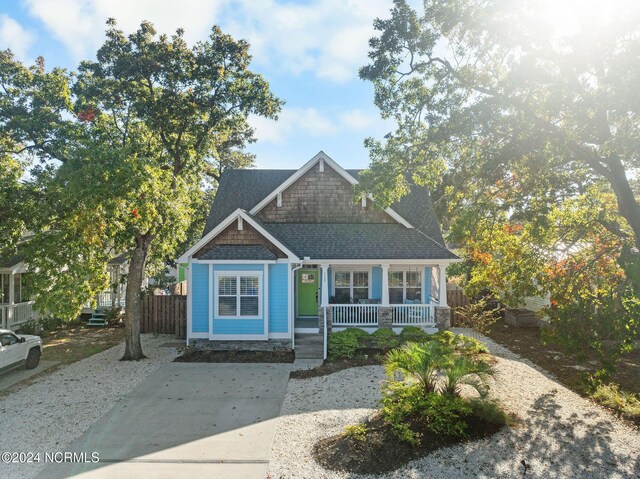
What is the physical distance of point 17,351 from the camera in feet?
42.0

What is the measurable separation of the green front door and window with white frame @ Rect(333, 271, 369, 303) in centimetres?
92

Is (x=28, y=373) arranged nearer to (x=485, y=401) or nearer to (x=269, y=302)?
(x=269, y=302)

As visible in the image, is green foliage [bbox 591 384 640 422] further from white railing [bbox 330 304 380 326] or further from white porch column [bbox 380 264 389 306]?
white railing [bbox 330 304 380 326]

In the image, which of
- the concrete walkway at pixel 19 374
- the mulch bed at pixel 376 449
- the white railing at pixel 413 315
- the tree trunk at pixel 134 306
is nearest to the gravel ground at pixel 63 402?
the tree trunk at pixel 134 306

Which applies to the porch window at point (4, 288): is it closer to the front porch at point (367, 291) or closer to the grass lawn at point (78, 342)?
the grass lawn at point (78, 342)

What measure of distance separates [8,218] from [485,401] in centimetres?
1340

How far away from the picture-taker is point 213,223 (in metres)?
18.9

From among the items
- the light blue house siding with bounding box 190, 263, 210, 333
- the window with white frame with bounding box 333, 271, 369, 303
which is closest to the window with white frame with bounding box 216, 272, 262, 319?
the light blue house siding with bounding box 190, 263, 210, 333

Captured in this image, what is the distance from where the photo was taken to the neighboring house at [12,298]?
18.4 metres

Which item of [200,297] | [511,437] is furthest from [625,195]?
[200,297]

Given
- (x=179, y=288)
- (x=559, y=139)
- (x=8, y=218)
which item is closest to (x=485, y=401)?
(x=559, y=139)

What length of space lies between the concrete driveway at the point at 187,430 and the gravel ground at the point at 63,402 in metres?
0.34

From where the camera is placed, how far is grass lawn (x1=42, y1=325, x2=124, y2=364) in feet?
51.2

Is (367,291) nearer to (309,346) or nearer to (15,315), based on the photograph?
(309,346)
